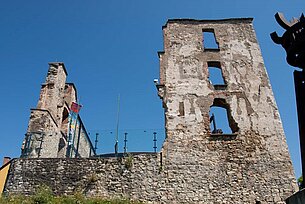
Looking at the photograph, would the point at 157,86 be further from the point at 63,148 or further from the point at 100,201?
the point at 63,148

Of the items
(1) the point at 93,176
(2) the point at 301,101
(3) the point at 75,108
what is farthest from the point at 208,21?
(2) the point at 301,101

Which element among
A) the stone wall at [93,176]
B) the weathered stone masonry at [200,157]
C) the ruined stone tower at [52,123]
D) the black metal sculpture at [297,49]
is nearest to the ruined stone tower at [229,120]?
the weathered stone masonry at [200,157]

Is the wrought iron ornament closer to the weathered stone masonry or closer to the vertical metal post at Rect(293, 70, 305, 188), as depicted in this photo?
the vertical metal post at Rect(293, 70, 305, 188)

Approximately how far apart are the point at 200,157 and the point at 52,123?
24.9 ft

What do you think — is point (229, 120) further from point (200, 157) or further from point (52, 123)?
point (52, 123)

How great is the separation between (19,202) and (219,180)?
712 cm

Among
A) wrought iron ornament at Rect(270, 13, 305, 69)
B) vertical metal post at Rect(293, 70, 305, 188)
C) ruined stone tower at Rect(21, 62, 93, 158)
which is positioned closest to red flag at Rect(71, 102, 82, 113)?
ruined stone tower at Rect(21, 62, 93, 158)

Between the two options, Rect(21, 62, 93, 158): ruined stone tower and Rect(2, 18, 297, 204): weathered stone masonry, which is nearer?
Rect(2, 18, 297, 204): weathered stone masonry

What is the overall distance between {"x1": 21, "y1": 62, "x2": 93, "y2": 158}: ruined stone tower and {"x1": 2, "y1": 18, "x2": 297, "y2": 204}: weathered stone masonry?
149 centimetres

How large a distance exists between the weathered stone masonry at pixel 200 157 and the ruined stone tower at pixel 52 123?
149cm

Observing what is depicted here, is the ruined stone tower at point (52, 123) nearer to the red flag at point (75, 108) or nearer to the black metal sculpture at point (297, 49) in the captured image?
the red flag at point (75, 108)

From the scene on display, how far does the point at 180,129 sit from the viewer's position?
12633 mm

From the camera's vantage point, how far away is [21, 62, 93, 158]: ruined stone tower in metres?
13.3

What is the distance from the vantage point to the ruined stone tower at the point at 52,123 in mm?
13258
